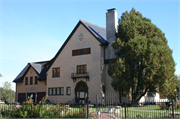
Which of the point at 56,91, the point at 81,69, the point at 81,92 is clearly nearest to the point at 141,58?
the point at 81,69

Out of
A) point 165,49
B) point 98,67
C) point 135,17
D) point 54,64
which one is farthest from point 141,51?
point 54,64

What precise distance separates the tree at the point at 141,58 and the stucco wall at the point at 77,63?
4069 mm

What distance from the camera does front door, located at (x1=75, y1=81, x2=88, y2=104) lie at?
33406 mm

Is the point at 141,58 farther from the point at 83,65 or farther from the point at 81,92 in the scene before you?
the point at 81,92

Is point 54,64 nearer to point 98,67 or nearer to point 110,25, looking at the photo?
point 98,67

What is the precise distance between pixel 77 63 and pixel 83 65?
116 centimetres

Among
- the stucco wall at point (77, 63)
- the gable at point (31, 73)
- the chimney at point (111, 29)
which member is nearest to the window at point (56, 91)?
the stucco wall at point (77, 63)

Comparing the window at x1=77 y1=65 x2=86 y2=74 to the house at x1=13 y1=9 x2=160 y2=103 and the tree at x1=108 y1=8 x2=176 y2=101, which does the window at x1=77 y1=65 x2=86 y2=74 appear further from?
the tree at x1=108 y1=8 x2=176 y2=101

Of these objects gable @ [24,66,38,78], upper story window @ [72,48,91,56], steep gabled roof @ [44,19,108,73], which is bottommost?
gable @ [24,66,38,78]

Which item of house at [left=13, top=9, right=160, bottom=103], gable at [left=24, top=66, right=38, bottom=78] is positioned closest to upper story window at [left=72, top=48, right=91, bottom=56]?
house at [left=13, top=9, right=160, bottom=103]

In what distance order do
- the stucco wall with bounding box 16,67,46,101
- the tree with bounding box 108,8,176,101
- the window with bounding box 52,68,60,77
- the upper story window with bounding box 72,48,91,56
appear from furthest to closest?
the stucco wall with bounding box 16,67,46,101 → the window with bounding box 52,68,60,77 → the upper story window with bounding box 72,48,91,56 → the tree with bounding box 108,8,176,101

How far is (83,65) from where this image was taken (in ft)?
112

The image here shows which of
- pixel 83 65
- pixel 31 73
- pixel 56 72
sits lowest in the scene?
pixel 31 73

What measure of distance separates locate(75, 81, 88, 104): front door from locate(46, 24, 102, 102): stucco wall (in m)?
0.63
